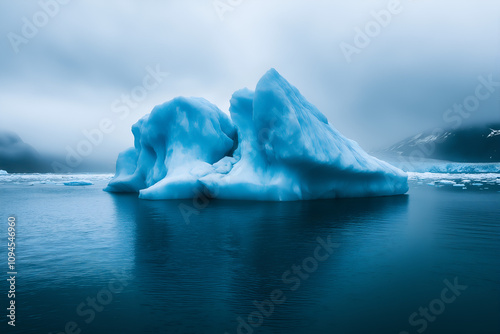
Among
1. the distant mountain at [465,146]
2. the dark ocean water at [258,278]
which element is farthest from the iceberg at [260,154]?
the distant mountain at [465,146]

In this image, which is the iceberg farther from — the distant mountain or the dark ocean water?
the distant mountain

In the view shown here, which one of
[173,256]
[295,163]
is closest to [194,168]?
[295,163]

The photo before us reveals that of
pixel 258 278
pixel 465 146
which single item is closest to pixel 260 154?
pixel 258 278

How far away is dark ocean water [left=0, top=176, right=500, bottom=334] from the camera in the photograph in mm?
3293

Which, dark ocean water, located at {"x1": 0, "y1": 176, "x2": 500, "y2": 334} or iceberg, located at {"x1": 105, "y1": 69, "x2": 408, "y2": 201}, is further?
iceberg, located at {"x1": 105, "y1": 69, "x2": 408, "y2": 201}

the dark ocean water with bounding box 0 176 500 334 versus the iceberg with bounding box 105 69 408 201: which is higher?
the iceberg with bounding box 105 69 408 201

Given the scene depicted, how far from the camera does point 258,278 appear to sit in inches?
180

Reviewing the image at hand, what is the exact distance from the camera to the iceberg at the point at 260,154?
43.7 ft

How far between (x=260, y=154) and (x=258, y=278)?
1044 cm

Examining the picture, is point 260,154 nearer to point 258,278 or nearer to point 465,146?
point 258,278

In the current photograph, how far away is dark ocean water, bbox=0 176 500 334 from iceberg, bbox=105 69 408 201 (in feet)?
16.8

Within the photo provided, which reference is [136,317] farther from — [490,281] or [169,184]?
[169,184]

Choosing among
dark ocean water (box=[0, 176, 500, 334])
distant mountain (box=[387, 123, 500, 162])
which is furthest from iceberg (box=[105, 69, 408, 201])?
distant mountain (box=[387, 123, 500, 162])

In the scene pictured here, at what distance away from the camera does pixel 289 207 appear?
12.4m
